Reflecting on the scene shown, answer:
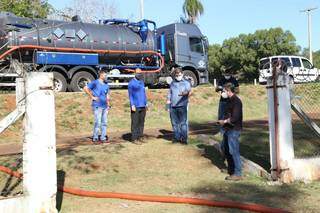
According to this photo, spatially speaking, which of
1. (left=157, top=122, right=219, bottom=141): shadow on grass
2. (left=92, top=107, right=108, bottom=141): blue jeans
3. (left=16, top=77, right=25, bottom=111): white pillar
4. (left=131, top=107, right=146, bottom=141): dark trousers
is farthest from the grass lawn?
(left=157, top=122, right=219, bottom=141): shadow on grass

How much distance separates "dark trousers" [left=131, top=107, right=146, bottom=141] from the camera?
444 inches

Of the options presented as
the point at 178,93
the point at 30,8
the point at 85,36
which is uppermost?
the point at 30,8

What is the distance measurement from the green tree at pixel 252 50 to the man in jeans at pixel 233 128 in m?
48.5

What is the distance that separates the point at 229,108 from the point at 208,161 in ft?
4.77

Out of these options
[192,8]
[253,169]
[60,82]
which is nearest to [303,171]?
[253,169]

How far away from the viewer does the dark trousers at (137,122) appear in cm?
1129

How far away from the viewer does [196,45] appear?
84.5 ft

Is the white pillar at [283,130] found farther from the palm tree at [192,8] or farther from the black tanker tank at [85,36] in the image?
the palm tree at [192,8]

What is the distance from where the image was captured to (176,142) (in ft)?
36.2

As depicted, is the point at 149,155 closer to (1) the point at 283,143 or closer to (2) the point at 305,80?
(1) the point at 283,143

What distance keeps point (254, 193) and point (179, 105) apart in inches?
148

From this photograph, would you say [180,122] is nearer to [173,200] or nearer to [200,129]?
[200,129]

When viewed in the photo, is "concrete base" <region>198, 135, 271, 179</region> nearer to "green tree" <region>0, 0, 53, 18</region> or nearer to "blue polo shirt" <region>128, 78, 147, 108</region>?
"blue polo shirt" <region>128, 78, 147, 108</region>

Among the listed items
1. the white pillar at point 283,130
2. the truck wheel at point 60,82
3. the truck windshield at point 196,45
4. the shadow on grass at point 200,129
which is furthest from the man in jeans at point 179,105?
the truck windshield at point 196,45
